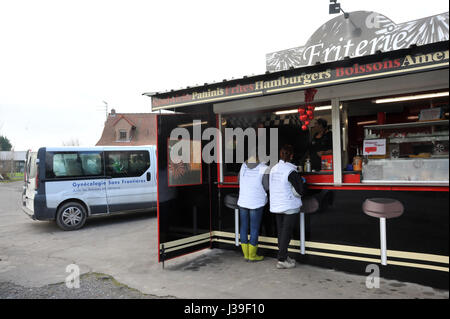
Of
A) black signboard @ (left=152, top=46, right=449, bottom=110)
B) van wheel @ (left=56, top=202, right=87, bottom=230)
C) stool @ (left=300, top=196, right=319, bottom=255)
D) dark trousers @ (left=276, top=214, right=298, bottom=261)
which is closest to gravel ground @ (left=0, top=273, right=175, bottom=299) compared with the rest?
dark trousers @ (left=276, top=214, right=298, bottom=261)

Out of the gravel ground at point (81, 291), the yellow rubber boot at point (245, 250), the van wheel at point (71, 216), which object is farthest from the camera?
the van wheel at point (71, 216)

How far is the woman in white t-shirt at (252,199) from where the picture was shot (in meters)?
5.02

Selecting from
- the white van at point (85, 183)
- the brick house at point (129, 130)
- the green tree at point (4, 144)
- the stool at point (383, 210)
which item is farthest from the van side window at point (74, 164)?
the green tree at point (4, 144)

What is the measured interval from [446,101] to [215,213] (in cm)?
394

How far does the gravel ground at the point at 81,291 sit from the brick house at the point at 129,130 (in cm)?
2733

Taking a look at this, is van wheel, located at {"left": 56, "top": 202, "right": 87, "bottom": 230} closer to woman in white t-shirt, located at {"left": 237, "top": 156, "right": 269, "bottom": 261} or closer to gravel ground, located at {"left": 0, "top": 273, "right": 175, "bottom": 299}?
gravel ground, located at {"left": 0, "top": 273, "right": 175, "bottom": 299}

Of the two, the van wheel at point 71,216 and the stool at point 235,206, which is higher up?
the stool at point 235,206

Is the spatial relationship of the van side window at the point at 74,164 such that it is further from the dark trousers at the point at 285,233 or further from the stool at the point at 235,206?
the dark trousers at the point at 285,233

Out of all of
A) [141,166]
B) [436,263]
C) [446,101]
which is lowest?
[436,263]

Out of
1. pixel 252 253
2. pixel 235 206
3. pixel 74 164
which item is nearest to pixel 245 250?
pixel 252 253
